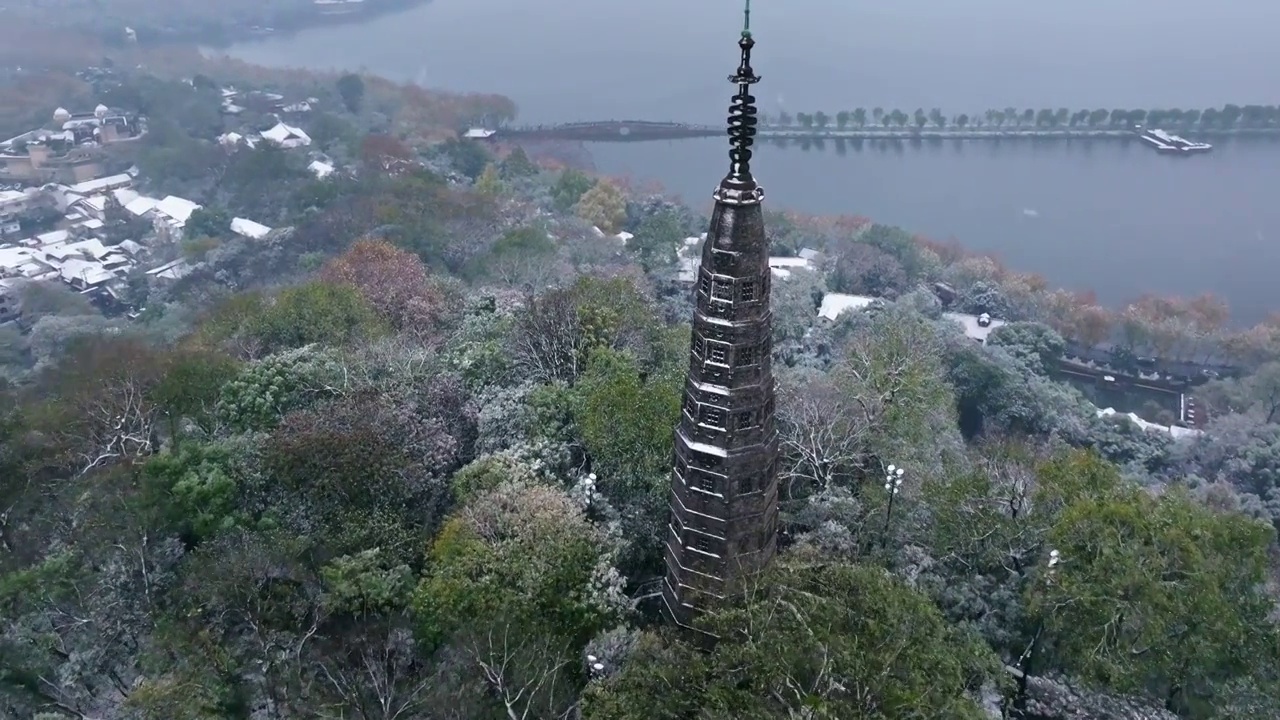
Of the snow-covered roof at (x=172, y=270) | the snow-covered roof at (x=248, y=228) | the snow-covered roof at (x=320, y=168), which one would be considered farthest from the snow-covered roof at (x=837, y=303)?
the snow-covered roof at (x=320, y=168)

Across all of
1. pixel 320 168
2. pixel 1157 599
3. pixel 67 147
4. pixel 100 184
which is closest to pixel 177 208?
pixel 100 184

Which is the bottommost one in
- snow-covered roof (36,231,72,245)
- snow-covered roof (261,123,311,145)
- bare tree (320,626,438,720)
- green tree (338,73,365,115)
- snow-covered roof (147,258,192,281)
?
bare tree (320,626,438,720)

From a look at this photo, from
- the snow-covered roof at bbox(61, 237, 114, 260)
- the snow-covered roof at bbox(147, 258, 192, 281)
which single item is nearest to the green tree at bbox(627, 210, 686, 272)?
the snow-covered roof at bbox(147, 258, 192, 281)

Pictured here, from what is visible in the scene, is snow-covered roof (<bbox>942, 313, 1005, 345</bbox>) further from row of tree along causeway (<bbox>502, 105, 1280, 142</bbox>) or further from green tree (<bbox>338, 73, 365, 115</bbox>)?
green tree (<bbox>338, 73, 365, 115</bbox>)

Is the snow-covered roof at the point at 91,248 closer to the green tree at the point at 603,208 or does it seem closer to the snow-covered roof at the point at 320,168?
the snow-covered roof at the point at 320,168

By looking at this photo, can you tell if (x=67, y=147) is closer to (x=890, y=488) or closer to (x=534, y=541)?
(x=534, y=541)

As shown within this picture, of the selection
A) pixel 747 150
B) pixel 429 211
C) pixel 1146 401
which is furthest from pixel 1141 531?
pixel 429 211

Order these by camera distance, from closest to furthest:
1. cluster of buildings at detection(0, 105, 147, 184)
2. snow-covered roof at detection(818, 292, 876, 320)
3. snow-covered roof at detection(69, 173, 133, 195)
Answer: snow-covered roof at detection(818, 292, 876, 320) < snow-covered roof at detection(69, 173, 133, 195) < cluster of buildings at detection(0, 105, 147, 184)
